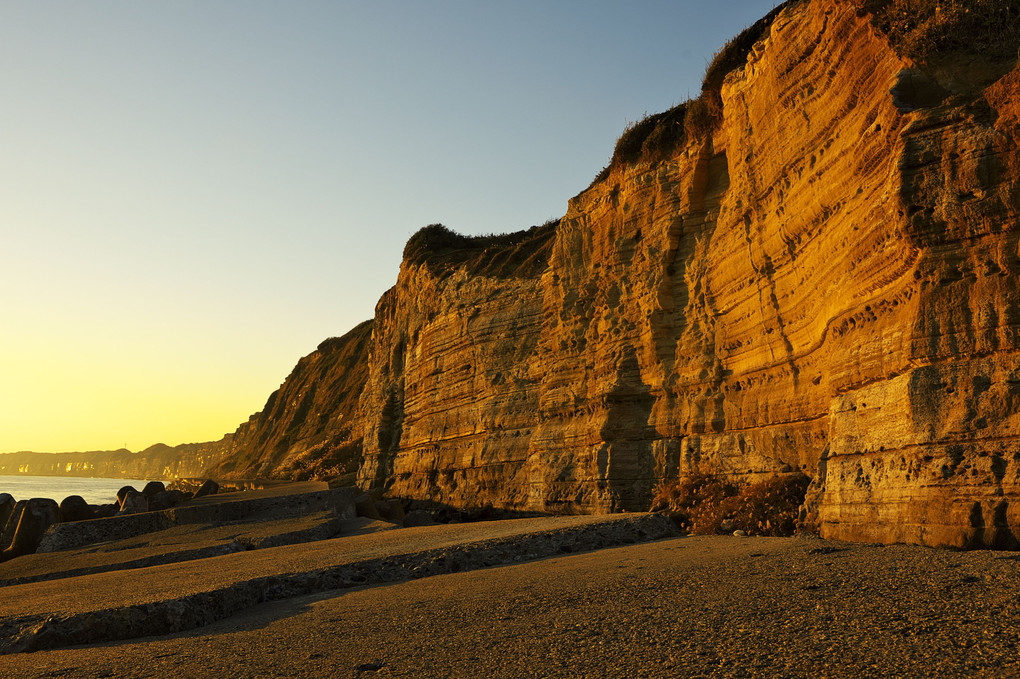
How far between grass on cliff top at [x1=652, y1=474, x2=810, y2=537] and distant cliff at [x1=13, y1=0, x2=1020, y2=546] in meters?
0.44

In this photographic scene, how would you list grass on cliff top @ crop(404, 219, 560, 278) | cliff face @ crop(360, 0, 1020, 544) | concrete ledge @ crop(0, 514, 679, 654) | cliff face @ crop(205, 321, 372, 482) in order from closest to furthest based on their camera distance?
concrete ledge @ crop(0, 514, 679, 654) < cliff face @ crop(360, 0, 1020, 544) < grass on cliff top @ crop(404, 219, 560, 278) < cliff face @ crop(205, 321, 372, 482)

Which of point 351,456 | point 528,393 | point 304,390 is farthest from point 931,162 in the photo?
point 304,390

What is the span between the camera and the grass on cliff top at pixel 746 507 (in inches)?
310

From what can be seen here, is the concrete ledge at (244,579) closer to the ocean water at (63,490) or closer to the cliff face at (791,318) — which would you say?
the cliff face at (791,318)

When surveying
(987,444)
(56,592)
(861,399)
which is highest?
(861,399)

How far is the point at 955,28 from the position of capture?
6.82 meters

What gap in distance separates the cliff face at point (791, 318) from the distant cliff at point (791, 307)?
0.09 feet

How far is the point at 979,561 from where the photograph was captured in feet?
14.8

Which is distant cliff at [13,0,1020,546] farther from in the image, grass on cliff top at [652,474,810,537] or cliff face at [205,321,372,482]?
cliff face at [205,321,372,482]

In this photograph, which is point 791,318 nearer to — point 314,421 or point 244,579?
point 244,579

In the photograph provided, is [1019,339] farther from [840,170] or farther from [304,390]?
[304,390]

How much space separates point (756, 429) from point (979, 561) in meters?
5.50

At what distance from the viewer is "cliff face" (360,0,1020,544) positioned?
19.2 feet

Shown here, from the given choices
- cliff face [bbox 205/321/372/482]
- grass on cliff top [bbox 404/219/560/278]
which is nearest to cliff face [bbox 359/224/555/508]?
grass on cliff top [bbox 404/219/560/278]
